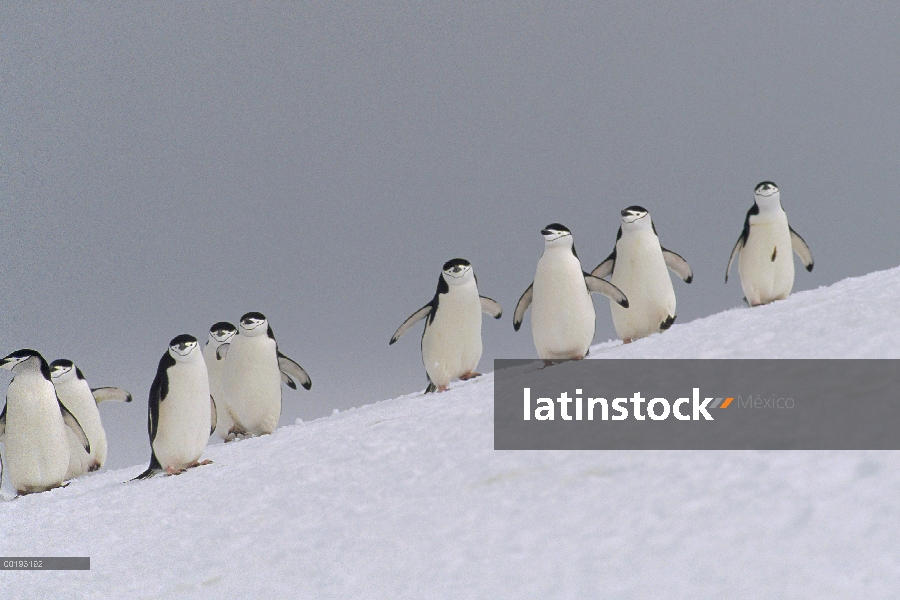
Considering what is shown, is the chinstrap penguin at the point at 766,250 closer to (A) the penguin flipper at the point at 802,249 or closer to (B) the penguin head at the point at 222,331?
(A) the penguin flipper at the point at 802,249

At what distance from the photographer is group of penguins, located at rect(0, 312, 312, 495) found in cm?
730

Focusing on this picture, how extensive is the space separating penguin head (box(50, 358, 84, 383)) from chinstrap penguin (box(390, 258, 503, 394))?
4.47m

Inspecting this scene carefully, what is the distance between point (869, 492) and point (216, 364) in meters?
7.79

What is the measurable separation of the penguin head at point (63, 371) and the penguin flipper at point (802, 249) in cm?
799

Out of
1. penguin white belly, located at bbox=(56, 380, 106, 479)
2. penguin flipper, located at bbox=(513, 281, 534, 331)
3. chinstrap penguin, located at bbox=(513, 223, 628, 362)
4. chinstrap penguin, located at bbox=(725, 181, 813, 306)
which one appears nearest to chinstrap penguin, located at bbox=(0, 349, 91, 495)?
penguin white belly, located at bbox=(56, 380, 106, 479)

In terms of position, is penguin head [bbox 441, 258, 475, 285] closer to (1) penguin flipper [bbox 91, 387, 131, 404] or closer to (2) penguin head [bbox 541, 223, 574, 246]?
(2) penguin head [bbox 541, 223, 574, 246]

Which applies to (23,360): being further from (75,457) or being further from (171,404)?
(75,457)

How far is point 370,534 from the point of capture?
14.4ft

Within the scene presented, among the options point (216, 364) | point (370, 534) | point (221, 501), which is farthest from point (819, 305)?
point (216, 364)

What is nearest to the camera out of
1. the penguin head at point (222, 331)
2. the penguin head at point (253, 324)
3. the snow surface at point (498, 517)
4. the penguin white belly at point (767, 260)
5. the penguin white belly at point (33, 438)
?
the snow surface at point (498, 517)

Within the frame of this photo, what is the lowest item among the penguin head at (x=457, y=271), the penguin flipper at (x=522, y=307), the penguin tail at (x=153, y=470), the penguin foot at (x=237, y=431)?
the penguin tail at (x=153, y=470)

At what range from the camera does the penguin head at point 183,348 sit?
7234 mm

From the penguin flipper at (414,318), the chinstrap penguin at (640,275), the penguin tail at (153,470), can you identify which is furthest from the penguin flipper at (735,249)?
the penguin tail at (153,470)

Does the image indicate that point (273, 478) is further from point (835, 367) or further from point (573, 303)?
point (835, 367)
